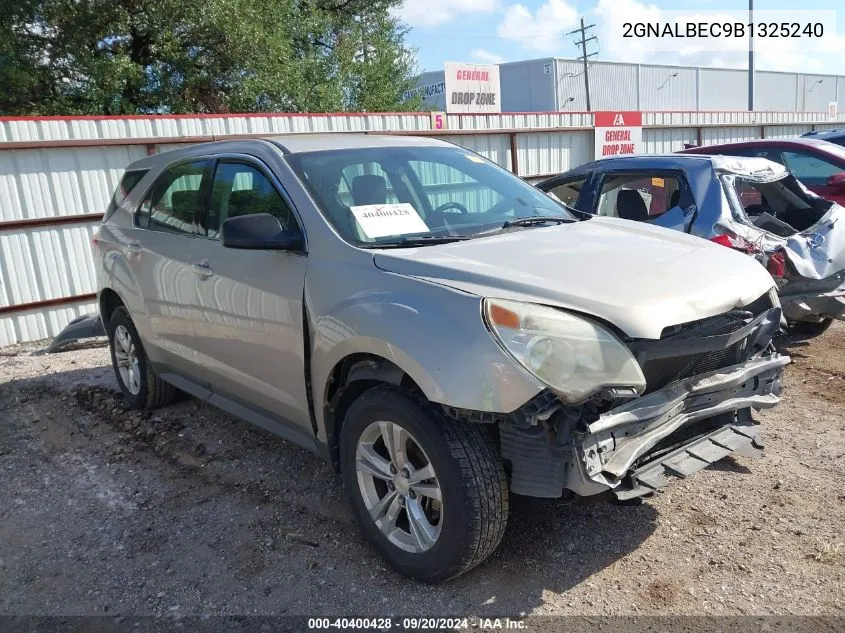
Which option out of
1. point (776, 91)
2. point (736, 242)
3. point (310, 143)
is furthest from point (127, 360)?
point (776, 91)

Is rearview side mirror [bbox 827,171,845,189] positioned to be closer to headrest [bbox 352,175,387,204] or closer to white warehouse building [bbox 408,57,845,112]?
headrest [bbox 352,175,387,204]

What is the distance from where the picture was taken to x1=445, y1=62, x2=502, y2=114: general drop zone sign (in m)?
17.9

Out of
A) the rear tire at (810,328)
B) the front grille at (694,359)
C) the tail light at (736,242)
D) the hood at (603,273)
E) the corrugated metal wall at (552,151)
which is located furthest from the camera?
the corrugated metal wall at (552,151)

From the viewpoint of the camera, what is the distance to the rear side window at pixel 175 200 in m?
4.43

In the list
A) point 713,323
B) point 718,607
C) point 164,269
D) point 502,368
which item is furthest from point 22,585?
point 713,323

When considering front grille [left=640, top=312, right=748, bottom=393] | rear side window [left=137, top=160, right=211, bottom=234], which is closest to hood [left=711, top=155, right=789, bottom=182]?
front grille [left=640, top=312, right=748, bottom=393]

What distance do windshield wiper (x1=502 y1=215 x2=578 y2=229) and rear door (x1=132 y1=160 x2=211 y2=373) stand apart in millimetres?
1861

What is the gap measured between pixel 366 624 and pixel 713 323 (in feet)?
6.23

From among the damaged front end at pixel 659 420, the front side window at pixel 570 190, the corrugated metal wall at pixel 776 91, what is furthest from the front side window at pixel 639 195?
the corrugated metal wall at pixel 776 91

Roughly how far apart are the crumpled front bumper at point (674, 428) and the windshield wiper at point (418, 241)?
117cm

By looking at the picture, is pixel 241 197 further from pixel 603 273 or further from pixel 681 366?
pixel 681 366

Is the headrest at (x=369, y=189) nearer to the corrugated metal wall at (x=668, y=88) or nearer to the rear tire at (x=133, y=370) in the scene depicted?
the rear tire at (x=133, y=370)

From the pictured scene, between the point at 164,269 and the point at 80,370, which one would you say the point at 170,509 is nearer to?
the point at 164,269

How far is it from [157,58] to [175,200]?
14.0m
